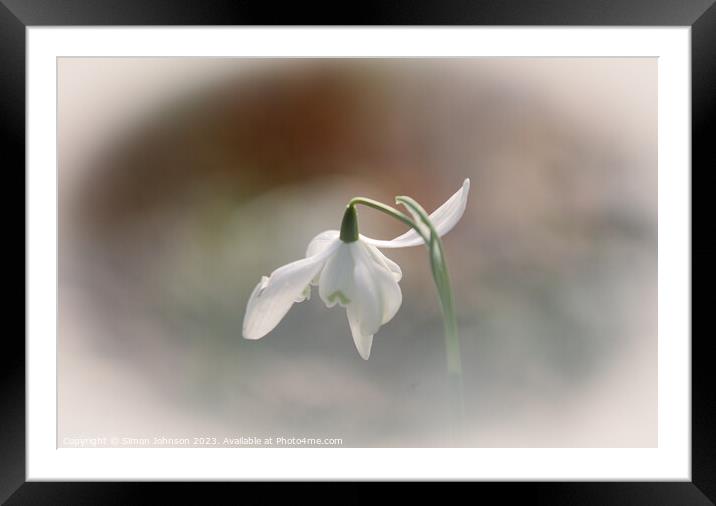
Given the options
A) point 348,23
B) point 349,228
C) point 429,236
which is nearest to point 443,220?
point 429,236

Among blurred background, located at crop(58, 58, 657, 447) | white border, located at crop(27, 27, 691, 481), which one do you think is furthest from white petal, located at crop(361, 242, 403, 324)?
white border, located at crop(27, 27, 691, 481)

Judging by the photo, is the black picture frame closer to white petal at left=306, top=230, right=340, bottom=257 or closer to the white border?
the white border

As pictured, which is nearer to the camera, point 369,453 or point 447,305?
point 447,305

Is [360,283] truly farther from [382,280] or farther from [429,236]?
[429,236]

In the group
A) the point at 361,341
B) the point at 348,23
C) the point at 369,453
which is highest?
the point at 348,23

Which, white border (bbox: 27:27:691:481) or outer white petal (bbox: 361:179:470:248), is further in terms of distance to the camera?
white border (bbox: 27:27:691:481)

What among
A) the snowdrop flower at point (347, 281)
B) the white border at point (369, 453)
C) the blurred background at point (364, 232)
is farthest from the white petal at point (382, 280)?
the white border at point (369, 453)

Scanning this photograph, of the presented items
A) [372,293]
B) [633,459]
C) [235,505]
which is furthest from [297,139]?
[633,459]

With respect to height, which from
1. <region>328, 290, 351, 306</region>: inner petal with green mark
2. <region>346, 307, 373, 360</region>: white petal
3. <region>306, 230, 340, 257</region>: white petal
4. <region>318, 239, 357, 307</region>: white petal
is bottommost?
<region>346, 307, 373, 360</region>: white petal
